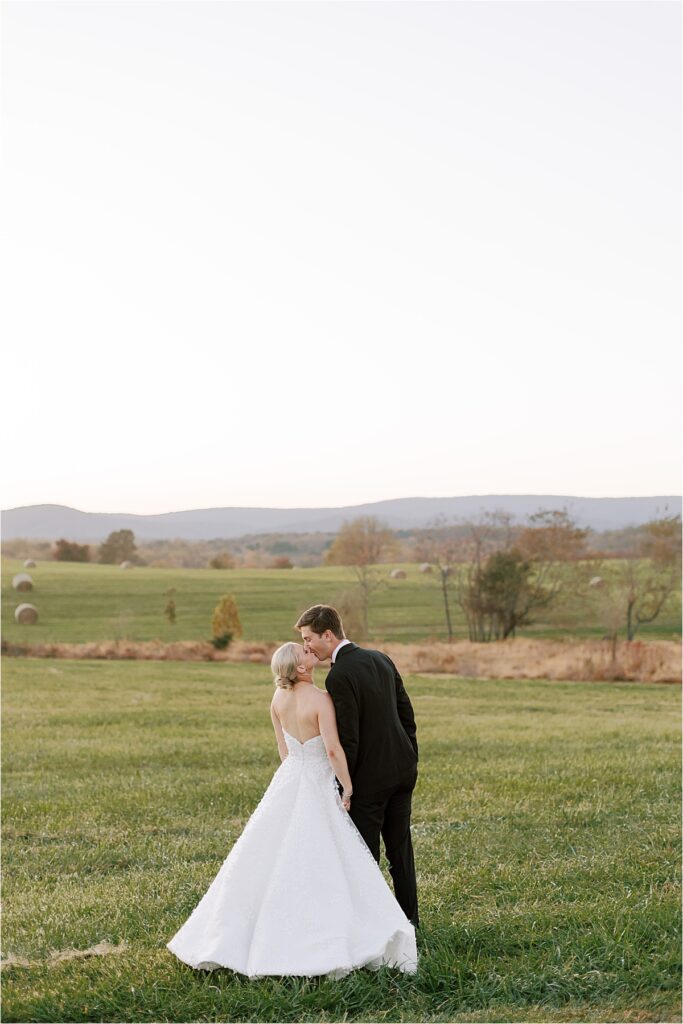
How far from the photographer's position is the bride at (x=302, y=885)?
6.33m

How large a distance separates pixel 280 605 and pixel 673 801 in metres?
24.6

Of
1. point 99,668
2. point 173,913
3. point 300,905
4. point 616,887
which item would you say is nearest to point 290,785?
point 300,905

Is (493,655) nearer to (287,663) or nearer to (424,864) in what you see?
(424,864)

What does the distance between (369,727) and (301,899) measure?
1.11 metres

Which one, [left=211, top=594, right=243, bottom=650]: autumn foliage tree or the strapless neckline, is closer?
the strapless neckline

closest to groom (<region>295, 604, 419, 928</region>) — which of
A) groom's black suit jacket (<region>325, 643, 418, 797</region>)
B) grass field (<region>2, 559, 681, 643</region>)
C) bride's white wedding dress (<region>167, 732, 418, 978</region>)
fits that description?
groom's black suit jacket (<region>325, 643, 418, 797</region>)

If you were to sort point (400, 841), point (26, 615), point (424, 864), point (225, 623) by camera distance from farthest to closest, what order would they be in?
point (26, 615), point (225, 623), point (424, 864), point (400, 841)

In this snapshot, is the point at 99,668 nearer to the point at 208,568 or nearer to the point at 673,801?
the point at 208,568

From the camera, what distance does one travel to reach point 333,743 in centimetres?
660

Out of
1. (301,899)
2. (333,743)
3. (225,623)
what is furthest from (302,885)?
(225,623)

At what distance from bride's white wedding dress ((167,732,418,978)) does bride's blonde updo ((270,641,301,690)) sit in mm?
397

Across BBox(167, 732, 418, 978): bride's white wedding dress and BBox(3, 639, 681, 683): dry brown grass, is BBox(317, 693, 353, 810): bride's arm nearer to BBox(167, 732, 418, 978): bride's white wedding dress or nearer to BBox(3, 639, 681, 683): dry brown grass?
BBox(167, 732, 418, 978): bride's white wedding dress

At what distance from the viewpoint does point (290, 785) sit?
21.8ft

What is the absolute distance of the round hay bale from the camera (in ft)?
117
